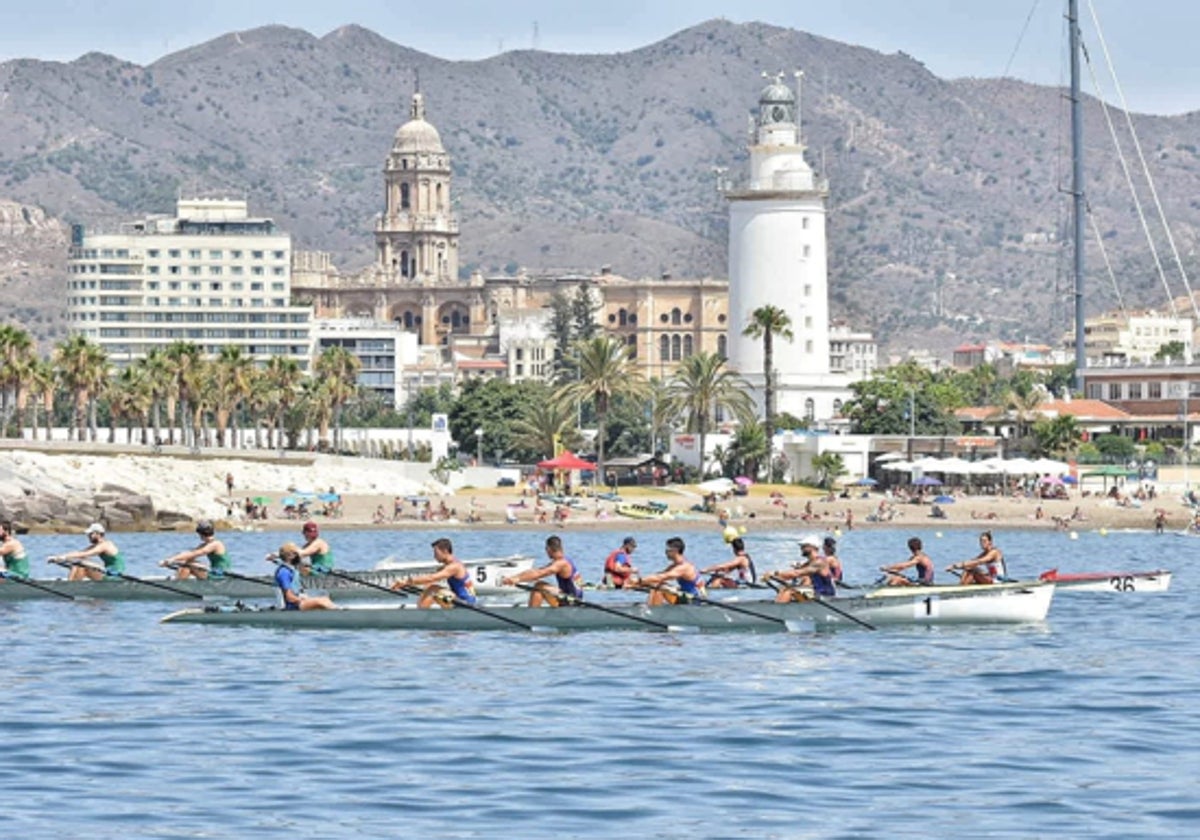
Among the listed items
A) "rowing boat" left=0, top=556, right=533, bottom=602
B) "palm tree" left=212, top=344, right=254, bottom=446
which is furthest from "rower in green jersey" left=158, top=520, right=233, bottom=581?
"palm tree" left=212, top=344, right=254, bottom=446

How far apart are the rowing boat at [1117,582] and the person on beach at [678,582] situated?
1257 centimetres

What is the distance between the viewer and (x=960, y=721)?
33094 millimetres

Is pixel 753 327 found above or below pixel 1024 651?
above

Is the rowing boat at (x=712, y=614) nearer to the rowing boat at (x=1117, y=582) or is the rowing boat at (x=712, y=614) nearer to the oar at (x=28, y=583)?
the oar at (x=28, y=583)

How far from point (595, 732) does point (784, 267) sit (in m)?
109

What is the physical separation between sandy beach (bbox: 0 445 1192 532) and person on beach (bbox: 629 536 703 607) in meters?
56.9

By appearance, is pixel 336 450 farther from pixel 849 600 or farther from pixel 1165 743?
pixel 1165 743

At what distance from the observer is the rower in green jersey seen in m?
48.3

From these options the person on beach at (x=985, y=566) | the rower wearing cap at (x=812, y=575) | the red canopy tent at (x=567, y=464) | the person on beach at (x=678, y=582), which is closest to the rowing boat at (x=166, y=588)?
the person on beach at (x=678, y=582)

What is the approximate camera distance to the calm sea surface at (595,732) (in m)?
25.9

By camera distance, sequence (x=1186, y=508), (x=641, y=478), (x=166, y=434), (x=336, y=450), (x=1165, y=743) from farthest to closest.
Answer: (x=166, y=434)
(x=336, y=450)
(x=641, y=478)
(x=1186, y=508)
(x=1165, y=743)

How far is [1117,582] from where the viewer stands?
181 feet

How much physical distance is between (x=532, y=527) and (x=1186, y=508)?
29.5 metres

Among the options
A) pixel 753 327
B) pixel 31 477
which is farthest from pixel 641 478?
pixel 31 477
